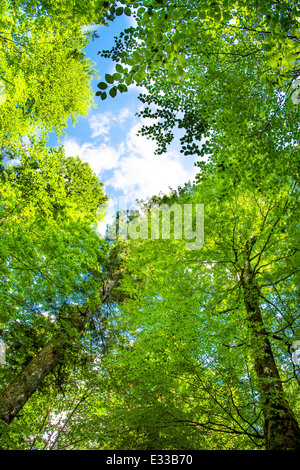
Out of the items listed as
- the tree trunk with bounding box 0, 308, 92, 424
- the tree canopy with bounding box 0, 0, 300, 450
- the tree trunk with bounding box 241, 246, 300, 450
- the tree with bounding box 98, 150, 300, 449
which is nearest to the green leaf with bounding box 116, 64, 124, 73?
→ the tree canopy with bounding box 0, 0, 300, 450

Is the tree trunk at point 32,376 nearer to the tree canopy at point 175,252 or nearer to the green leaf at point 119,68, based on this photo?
the tree canopy at point 175,252

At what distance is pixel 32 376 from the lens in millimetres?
5918

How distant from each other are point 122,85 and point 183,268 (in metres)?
4.01

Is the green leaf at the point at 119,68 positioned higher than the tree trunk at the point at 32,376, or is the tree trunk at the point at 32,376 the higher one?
the green leaf at the point at 119,68

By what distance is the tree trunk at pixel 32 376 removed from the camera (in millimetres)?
5238

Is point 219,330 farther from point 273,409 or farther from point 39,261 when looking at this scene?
point 39,261

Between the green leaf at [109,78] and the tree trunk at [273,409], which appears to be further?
the tree trunk at [273,409]

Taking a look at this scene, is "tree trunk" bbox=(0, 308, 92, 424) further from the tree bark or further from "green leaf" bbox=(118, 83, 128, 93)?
"green leaf" bbox=(118, 83, 128, 93)

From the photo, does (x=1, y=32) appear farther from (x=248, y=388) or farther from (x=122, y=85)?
(x=248, y=388)

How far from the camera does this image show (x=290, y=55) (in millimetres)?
2020

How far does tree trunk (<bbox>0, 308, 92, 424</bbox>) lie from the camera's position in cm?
524

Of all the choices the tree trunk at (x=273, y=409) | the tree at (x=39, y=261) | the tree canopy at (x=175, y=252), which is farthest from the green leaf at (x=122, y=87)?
the tree at (x=39, y=261)
